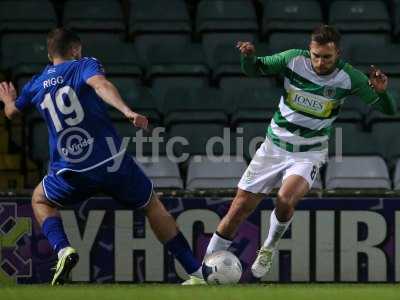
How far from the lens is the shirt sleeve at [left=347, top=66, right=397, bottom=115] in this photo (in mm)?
8703

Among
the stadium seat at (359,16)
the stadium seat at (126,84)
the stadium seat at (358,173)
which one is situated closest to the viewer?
the stadium seat at (358,173)

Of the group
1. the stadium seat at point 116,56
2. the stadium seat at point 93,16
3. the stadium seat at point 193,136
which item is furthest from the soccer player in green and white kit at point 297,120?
the stadium seat at point 93,16

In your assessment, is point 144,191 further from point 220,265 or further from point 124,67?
point 124,67

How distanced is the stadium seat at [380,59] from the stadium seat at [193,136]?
1.93 m

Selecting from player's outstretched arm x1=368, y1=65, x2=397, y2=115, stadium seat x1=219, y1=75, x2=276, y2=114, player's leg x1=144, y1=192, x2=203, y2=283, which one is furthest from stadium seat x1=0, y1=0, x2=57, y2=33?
player's outstretched arm x1=368, y1=65, x2=397, y2=115

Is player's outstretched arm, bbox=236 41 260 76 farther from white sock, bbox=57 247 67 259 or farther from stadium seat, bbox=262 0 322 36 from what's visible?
stadium seat, bbox=262 0 322 36

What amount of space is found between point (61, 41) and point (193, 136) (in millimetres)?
3022

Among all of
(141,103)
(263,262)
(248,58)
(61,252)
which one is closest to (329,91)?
(248,58)

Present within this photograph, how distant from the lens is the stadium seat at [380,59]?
40.2 ft

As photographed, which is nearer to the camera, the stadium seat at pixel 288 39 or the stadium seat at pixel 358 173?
the stadium seat at pixel 358 173

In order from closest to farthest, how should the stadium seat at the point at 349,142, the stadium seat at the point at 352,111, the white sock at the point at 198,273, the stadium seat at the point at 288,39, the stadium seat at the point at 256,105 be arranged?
the white sock at the point at 198,273 → the stadium seat at the point at 349,142 → the stadium seat at the point at 256,105 → the stadium seat at the point at 352,111 → the stadium seat at the point at 288,39

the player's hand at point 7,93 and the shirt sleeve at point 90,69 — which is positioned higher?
the shirt sleeve at point 90,69

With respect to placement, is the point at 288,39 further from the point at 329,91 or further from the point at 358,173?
the point at 329,91

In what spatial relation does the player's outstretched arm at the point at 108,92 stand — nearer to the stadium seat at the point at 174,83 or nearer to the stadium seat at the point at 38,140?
the stadium seat at the point at 38,140
